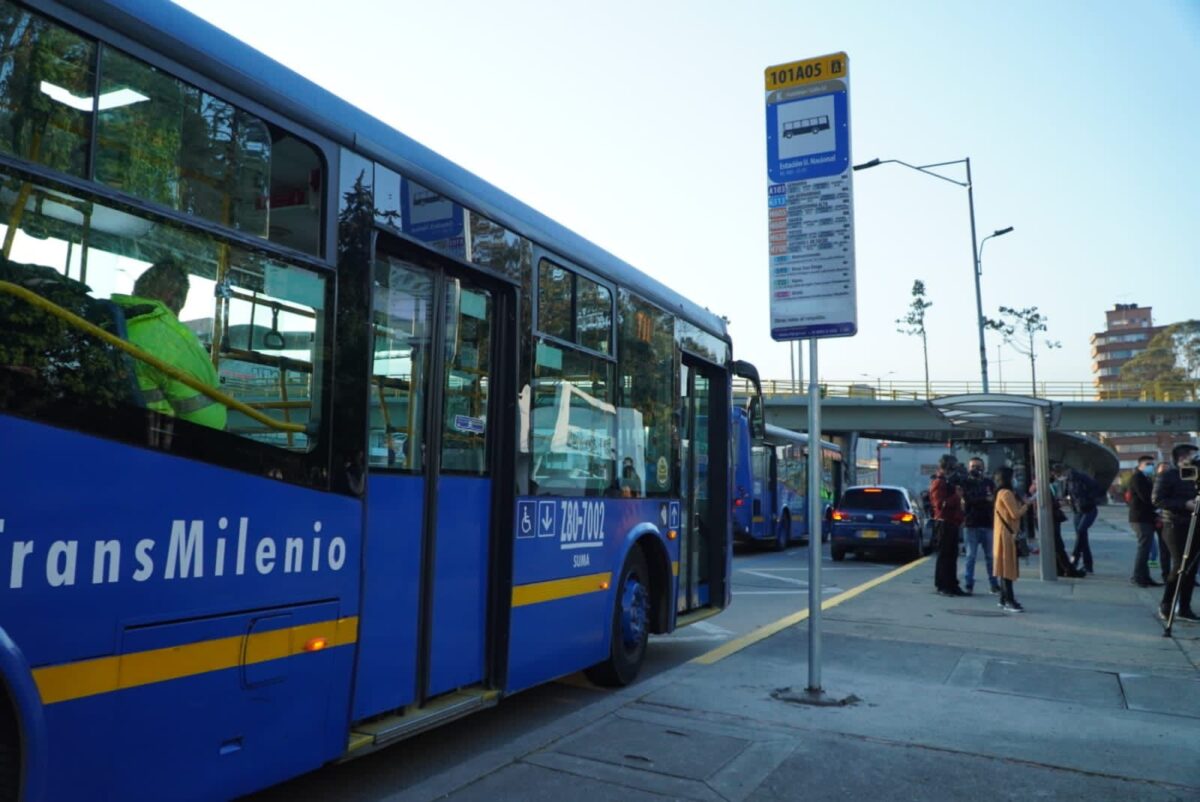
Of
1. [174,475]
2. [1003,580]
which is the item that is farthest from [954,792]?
[1003,580]

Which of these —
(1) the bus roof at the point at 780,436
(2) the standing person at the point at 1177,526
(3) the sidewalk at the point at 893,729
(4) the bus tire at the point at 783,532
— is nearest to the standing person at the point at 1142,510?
(2) the standing person at the point at 1177,526

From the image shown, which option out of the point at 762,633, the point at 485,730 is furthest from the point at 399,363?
the point at 762,633

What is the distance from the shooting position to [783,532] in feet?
79.3

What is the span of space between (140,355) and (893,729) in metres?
4.77

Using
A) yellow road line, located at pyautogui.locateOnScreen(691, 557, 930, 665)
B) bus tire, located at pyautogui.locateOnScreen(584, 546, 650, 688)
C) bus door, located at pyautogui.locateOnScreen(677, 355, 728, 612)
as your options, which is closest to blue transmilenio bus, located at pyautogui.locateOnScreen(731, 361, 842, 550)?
yellow road line, located at pyautogui.locateOnScreen(691, 557, 930, 665)

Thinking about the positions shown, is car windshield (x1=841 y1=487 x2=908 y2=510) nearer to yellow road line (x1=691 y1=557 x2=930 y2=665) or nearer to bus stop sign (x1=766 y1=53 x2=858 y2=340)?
yellow road line (x1=691 y1=557 x2=930 y2=665)

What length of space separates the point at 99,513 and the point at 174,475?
1.01 ft

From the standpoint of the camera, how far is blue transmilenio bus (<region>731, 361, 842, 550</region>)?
21.0m

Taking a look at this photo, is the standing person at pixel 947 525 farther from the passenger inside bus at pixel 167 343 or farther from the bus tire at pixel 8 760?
the bus tire at pixel 8 760

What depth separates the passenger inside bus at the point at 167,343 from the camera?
10.7 feet

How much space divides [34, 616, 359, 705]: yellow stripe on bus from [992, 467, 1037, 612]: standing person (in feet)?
30.9

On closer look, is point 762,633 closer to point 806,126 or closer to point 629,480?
point 629,480

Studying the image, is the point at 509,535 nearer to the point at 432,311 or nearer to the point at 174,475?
the point at 432,311

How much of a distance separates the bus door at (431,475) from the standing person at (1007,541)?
8113 millimetres
